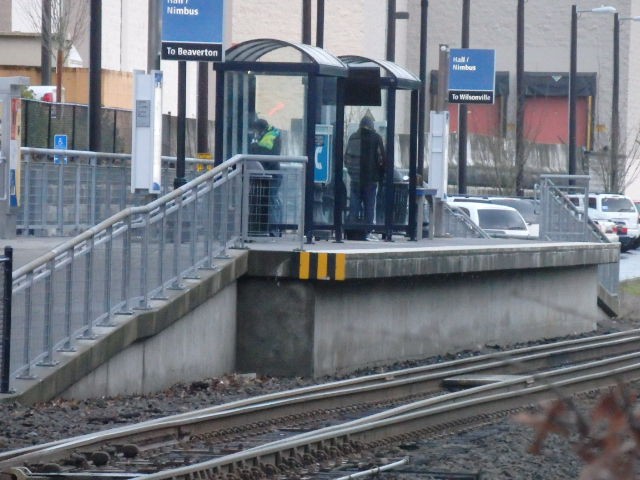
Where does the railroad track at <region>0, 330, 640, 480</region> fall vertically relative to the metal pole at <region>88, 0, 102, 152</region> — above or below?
below

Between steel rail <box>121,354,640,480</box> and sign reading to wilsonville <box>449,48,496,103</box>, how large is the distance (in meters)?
11.4

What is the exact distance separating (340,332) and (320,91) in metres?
3.05

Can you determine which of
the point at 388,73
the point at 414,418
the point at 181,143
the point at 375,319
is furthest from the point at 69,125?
the point at 414,418

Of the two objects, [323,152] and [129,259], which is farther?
[323,152]

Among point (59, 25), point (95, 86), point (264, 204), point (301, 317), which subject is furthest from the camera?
point (59, 25)

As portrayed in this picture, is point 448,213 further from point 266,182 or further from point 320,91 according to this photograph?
point 266,182

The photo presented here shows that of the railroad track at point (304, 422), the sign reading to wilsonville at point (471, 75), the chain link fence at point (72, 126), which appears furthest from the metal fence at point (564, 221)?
the chain link fence at point (72, 126)

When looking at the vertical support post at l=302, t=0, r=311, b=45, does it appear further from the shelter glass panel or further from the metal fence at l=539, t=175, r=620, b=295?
the shelter glass panel

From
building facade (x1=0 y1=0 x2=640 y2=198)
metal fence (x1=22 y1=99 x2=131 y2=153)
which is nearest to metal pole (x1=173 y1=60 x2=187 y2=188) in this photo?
metal fence (x1=22 y1=99 x2=131 y2=153)

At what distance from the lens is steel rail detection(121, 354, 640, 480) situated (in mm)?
8211

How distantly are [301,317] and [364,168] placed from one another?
385cm

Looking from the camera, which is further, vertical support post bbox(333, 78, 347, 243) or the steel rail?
vertical support post bbox(333, 78, 347, 243)

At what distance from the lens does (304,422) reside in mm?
11070

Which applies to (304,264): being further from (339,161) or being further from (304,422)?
(304,422)
